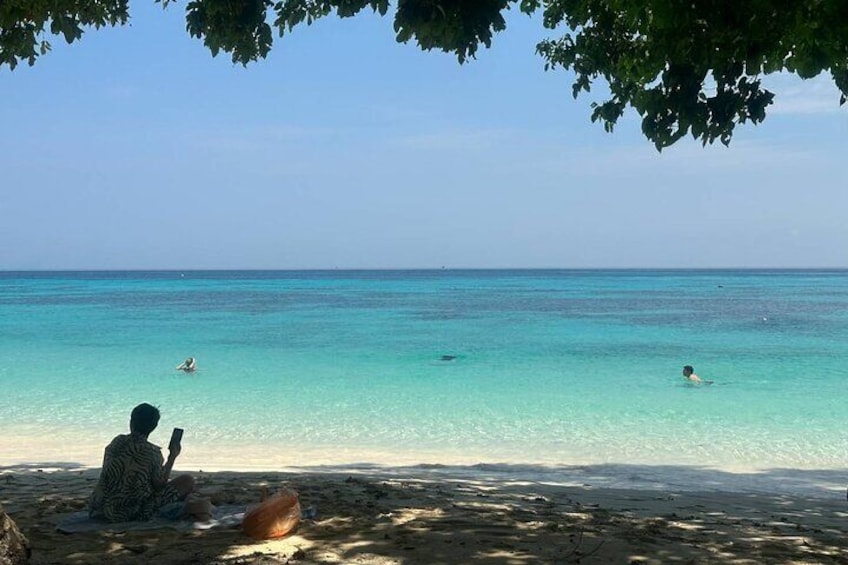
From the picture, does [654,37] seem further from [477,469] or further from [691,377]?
[691,377]

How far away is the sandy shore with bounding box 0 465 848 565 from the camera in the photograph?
4.87 metres

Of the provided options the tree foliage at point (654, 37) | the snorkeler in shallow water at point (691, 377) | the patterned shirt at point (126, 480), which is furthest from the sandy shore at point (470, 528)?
the snorkeler in shallow water at point (691, 377)

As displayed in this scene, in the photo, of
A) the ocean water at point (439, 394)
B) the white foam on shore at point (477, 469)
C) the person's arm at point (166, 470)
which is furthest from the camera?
the ocean water at point (439, 394)

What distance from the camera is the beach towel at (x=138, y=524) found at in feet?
17.8

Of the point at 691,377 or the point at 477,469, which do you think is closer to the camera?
the point at 477,469

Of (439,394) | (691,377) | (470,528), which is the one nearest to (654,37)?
(470,528)

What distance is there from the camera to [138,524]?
5.51m

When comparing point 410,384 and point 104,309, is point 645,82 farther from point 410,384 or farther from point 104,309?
point 104,309

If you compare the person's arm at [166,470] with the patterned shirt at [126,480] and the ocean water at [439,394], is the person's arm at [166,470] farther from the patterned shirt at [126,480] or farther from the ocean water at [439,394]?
the ocean water at [439,394]

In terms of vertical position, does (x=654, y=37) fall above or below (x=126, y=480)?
above

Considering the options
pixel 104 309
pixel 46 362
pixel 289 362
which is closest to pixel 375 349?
pixel 289 362

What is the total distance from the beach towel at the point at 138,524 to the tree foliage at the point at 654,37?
12.2 ft

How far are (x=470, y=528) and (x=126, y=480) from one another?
8.36 feet

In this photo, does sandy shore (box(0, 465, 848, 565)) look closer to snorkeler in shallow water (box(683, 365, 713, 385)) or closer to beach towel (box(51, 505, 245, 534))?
beach towel (box(51, 505, 245, 534))
